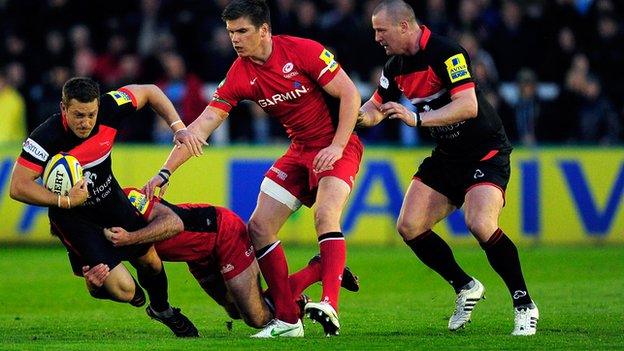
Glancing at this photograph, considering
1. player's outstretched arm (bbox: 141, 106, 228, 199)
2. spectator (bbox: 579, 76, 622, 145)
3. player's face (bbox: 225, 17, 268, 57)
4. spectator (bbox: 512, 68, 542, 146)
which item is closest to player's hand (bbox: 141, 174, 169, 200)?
player's outstretched arm (bbox: 141, 106, 228, 199)

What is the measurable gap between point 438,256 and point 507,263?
0.73 metres

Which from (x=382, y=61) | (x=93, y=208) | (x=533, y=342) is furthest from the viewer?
(x=382, y=61)

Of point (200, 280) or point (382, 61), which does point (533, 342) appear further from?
point (382, 61)

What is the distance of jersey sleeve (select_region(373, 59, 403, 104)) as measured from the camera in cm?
1086

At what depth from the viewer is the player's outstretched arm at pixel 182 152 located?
10.3 m

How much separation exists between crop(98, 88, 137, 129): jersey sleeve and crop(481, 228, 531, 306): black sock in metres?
2.96

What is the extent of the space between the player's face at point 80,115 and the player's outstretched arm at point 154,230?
0.80 m

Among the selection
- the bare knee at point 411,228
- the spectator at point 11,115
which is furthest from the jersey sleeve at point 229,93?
the spectator at point 11,115

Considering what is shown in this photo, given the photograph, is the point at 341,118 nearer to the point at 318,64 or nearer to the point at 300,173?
the point at 318,64

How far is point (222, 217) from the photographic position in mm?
10555

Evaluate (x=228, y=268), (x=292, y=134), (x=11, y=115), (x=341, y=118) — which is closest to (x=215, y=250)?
(x=228, y=268)

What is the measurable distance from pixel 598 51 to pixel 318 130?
1057 centimetres

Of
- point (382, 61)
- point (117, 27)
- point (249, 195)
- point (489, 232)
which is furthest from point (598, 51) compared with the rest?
point (489, 232)

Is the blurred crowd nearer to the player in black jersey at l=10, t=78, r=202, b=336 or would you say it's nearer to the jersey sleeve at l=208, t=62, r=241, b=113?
the jersey sleeve at l=208, t=62, r=241, b=113
